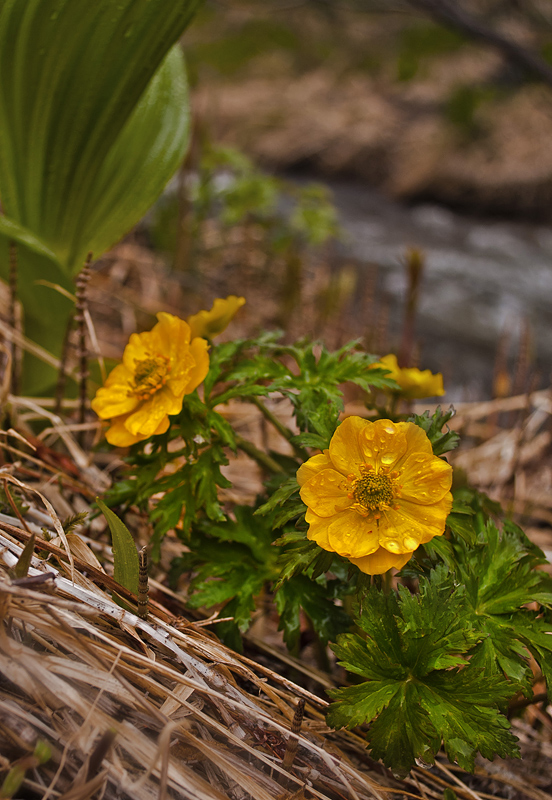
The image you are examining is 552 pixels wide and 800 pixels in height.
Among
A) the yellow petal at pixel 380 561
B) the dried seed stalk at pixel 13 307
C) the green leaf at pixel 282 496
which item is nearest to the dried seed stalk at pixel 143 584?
the green leaf at pixel 282 496

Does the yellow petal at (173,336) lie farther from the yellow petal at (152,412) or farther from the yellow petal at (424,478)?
the yellow petal at (424,478)

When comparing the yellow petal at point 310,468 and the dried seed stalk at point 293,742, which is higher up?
the yellow petal at point 310,468

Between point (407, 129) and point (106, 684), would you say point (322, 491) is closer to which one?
point (106, 684)

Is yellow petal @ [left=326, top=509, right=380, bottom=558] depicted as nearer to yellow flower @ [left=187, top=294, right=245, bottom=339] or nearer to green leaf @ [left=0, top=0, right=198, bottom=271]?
yellow flower @ [left=187, top=294, right=245, bottom=339]

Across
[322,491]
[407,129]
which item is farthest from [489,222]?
[322,491]

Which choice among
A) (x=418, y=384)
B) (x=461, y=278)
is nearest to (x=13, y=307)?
(x=418, y=384)

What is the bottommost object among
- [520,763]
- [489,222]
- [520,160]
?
[520,763]

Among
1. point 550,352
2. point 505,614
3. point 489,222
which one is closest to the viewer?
point 505,614
